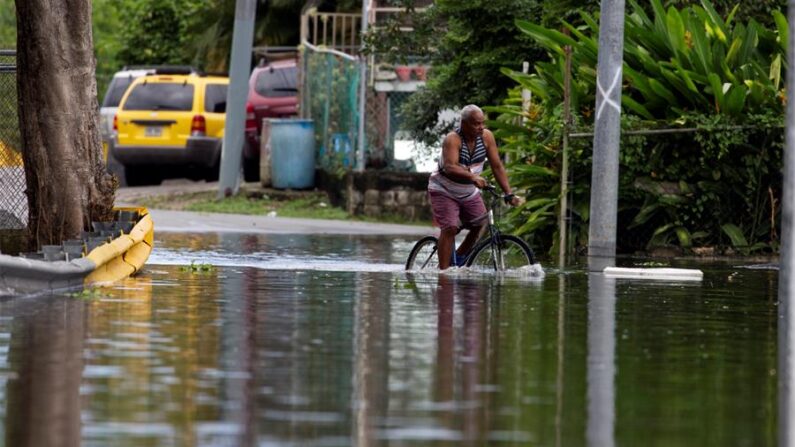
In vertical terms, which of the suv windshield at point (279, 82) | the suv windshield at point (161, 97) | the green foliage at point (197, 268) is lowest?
the green foliage at point (197, 268)

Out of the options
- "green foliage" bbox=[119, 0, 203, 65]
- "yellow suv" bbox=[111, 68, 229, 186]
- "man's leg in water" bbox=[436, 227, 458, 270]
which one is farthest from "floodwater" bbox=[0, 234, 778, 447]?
"green foliage" bbox=[119, 0, 203, 65]

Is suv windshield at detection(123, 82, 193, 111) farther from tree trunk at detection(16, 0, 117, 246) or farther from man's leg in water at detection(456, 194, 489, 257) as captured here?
man's leg in water at detection(456, 194, 489, 257)

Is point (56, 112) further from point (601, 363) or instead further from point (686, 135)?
point (601, 363)

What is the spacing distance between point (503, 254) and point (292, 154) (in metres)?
14.8

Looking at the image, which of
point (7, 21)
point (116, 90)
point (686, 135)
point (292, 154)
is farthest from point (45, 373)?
point (7, 21)

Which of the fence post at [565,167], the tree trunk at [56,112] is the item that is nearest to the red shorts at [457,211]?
the tree trunk at [56,112]

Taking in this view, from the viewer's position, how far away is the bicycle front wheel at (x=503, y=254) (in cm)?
1736

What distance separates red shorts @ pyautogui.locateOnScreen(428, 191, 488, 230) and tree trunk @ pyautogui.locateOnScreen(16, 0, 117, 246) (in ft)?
9.64

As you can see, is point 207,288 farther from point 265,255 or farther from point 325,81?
point 325,81

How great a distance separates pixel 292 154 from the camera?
32.0m

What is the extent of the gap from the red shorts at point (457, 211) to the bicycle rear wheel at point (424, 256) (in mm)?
244

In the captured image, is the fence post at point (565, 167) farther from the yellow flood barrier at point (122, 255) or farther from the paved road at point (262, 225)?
the yellow flood barrier at point (122, 255)

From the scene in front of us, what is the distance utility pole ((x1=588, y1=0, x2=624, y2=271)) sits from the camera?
67.7ft

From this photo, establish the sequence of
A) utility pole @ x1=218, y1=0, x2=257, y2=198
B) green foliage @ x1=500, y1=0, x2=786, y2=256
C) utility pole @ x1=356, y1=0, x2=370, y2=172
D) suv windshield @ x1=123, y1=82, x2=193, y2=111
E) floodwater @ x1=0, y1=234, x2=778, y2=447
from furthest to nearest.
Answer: suv windshield @ x1=123, y1=82, x2=193, y2=111 → utility pole @ x1=218, y1=0, x2=257, y2=198 → utility pole @ x1=356, y1=0, x2=370, y2=172 → green foliage @ x1=500, y1=0, x2=786, y2=256 → floodwater @ x1=0, y1=234, x2=778, y2=447
